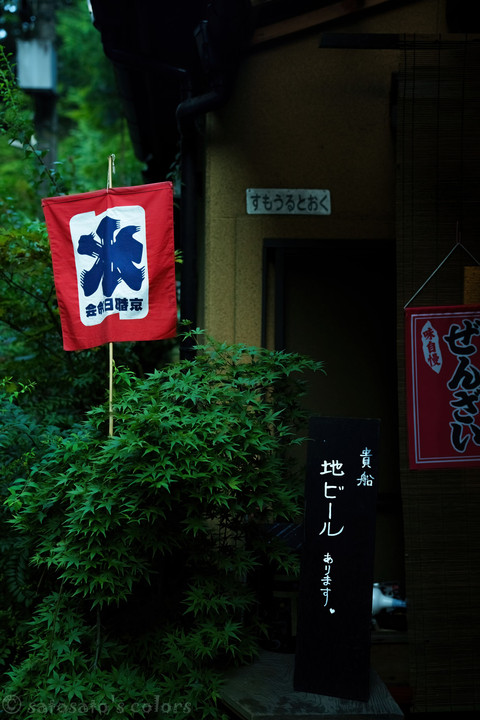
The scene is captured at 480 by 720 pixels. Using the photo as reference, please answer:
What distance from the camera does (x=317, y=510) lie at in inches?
202

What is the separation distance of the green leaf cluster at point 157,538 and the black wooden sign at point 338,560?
0.28m

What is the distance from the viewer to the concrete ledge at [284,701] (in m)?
4.68

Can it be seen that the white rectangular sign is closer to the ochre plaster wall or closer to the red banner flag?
the ochre plaster wall

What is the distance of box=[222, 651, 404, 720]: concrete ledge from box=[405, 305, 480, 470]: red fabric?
1664 millimetres

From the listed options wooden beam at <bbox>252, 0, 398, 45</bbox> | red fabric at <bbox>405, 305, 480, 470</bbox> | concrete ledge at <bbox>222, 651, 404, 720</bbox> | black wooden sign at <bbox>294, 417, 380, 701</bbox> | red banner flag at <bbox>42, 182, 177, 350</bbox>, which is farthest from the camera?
wooden beam at <bbox>252, 0, 398, 45</bbox>

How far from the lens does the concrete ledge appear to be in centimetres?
468

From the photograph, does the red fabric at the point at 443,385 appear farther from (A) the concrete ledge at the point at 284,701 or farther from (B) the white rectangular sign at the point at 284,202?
(B) the white rectangular sign at the point at 284,202

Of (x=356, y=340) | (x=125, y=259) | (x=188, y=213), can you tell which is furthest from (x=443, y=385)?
(x=188, y=213)

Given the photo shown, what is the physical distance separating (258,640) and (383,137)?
4803mm

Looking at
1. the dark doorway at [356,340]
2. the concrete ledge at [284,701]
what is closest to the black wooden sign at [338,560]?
the concrete ledge at [284,701]

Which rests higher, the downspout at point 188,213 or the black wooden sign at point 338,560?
the downspout at point 188,213

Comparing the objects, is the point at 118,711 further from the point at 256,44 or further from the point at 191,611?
the point at 256,44

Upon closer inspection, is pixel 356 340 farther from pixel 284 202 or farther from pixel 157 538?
pixel 157 538

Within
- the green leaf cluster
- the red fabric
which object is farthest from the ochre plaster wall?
the red fabric
